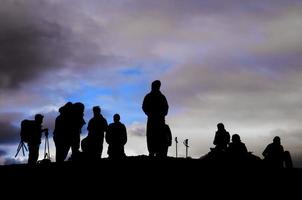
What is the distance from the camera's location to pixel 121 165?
1647cm

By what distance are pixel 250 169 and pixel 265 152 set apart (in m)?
5.32

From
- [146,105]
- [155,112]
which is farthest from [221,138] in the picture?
[146,105]

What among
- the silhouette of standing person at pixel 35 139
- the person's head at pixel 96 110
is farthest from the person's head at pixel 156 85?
the silhouette of standing person at pixel 35 139

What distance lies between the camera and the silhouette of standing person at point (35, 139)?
20.8m

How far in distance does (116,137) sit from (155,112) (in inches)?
73.2

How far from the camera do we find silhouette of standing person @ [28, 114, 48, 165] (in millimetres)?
20812

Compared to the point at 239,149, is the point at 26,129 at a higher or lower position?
higher

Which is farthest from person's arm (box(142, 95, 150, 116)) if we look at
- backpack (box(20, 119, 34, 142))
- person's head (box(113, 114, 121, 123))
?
backpack (box(20, 119, 34, 142))

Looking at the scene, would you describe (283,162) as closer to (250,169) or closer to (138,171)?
(250,169)

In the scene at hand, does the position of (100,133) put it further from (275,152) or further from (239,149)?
(275,152)

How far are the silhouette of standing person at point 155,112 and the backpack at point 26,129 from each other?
4.64m

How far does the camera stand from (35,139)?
2091cm

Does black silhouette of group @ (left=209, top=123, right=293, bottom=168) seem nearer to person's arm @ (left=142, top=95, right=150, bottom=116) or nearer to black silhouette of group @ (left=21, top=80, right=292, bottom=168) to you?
black silhouette of group @ (left=21, top=80, right=292, bottom=168)

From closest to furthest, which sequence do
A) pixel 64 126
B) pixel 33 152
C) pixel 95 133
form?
pixel 64 126 < pixel 95 133 < pixel 33 152
